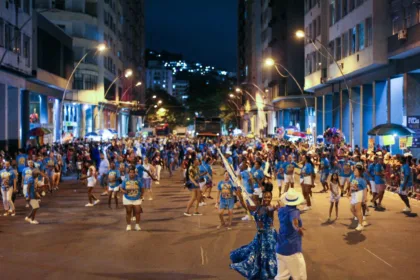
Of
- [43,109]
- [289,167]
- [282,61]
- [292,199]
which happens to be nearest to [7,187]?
[289,167]

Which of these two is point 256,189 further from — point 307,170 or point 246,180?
point 307,170

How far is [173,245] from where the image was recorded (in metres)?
12.5

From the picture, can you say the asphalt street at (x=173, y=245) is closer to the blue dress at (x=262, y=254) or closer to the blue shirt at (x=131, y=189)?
the blue dress at (x=262, y=254)

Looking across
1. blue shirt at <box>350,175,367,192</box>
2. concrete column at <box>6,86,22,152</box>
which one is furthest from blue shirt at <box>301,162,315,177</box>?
concrete column at <box>6,86,22,152</box>

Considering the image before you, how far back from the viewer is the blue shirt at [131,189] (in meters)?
14.2

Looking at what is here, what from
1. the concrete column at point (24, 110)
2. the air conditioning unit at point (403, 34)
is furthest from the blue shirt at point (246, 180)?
the concrete column at point (24, 110)

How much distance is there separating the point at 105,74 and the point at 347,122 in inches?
1341

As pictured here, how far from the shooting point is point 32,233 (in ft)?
46.4

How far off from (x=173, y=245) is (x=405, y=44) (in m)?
21.3

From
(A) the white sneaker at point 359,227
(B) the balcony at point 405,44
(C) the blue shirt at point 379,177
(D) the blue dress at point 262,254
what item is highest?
(B) the balcony at point 405,44

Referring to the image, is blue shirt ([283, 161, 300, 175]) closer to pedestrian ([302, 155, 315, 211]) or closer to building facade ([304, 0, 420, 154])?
pedestrian ([302, 155, 315, 211])

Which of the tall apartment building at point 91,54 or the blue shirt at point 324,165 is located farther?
the tall apartment building at point 91,54

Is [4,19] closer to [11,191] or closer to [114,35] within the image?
[11,191]

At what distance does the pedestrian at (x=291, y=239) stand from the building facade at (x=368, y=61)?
2111cm
